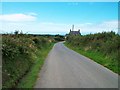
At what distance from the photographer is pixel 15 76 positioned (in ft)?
40.8

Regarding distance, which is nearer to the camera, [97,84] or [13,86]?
[13,86]

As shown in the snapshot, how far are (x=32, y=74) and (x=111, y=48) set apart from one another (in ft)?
40.1

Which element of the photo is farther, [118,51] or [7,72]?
[118,51]

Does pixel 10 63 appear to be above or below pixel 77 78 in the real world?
above

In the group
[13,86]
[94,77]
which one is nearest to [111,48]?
[94,77]

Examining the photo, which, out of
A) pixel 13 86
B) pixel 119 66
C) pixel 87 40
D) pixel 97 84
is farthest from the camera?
pixel 87 40

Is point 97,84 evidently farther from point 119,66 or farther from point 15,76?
point 119,66

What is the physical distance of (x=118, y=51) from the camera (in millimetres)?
22188

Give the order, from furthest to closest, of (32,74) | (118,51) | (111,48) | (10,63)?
1. (111,48)
2. (118,51)
3. (32,74)
4. (10,63)

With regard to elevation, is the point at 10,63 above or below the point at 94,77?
above

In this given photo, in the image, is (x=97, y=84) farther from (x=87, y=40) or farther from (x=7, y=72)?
(x=87, y=40)

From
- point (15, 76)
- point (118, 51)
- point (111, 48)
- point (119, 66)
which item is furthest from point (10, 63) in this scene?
point (111, 48)

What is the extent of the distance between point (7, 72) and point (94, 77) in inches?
183

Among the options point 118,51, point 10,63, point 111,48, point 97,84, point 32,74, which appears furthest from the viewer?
point 111,48
